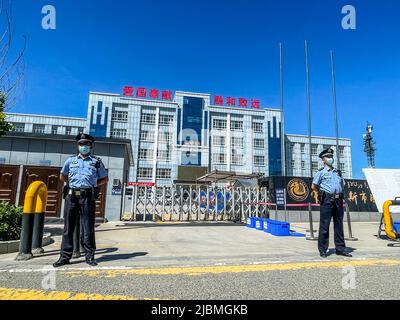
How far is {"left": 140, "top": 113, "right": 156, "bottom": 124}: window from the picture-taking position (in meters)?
49.9

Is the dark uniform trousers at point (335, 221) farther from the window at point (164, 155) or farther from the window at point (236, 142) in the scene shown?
the window at point (236, 142)

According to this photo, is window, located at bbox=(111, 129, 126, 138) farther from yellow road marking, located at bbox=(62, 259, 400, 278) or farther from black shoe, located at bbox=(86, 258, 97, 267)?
yellow road marking, located at bbox=(62, 259, 400, 278)

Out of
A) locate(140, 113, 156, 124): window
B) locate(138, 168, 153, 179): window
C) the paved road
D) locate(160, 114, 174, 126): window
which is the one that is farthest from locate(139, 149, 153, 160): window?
the paved road

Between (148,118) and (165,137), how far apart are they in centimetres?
473

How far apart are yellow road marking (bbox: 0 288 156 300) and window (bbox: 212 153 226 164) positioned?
4824cm

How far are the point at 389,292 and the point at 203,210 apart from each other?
1214 centimetres

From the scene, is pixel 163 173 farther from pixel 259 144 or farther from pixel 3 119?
pixel 3 119

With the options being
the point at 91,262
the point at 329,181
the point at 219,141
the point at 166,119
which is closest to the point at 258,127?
the point at 219,141

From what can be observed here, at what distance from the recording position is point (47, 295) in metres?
2.55

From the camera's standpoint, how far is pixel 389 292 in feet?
9.12

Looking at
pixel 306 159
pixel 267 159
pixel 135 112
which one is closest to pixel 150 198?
pixel 135 112

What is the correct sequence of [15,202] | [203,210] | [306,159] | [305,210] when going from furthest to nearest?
[306,159], [203,210], [305,210], [15,202]

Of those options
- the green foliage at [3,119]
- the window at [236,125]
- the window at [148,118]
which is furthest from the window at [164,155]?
the green foliage at [3,119]
